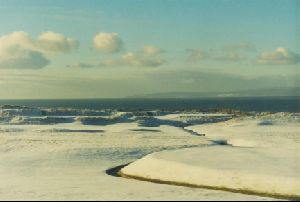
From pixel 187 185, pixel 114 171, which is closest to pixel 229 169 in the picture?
pixel 187 185

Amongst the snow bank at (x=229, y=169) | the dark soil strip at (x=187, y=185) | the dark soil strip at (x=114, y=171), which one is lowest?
the dark soil strip at (x=187, y=185)

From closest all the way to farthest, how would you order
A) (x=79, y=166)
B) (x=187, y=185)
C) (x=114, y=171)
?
(x=187, y=185) < (x=114, y=171) < (x=79, y=166)

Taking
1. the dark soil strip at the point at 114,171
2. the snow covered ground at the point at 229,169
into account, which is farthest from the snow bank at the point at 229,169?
the dark soil strip at the point at 114,171

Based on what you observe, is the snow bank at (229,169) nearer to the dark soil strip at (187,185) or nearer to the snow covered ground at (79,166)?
the dark soil strip at (187,185)

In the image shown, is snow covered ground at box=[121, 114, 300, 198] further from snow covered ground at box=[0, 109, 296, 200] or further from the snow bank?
snow covered ground at box=[0, 109, 296, 200]

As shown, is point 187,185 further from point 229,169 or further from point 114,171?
point 114,171

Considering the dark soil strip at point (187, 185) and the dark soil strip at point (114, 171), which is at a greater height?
the dark soil strip at point (114, 171)

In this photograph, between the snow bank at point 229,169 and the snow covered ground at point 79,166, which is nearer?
the snow covered ground at point 79,166

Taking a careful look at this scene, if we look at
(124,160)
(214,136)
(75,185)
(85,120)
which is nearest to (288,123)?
(214,136)
